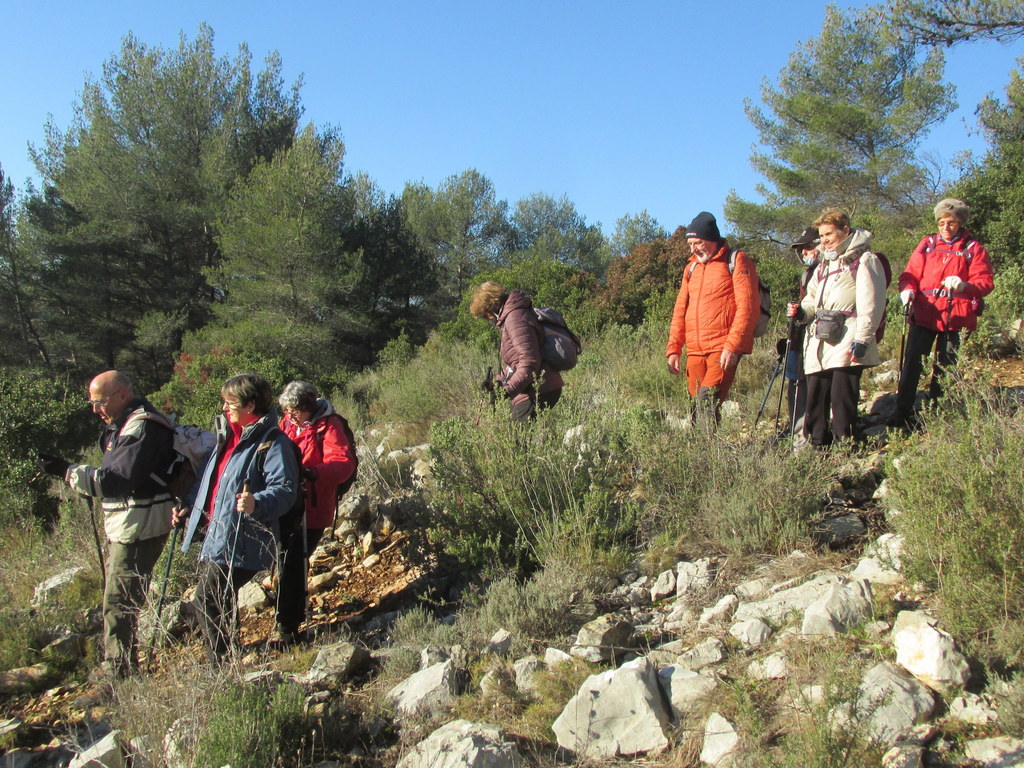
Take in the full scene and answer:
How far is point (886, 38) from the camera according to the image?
868 centimetres

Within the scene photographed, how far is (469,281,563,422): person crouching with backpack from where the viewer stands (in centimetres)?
452

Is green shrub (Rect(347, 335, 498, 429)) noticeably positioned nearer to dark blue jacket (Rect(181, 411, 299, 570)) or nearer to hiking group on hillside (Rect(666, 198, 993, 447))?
hiking group on hillside (Rect(666, 198, 993, 447))

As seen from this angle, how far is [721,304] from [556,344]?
3.40 ft

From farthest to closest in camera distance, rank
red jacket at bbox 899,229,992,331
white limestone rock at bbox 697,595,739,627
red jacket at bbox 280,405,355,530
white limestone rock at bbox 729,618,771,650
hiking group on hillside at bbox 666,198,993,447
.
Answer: red jacket at bbox 899,229,992,331
hiking group on hillside at bbox 666,198,993,447
red jacket at bbox 280,405,355,530
white limestone rock at bbox 697,595,739,627
white limestone rock at bbox 729,618,771,650

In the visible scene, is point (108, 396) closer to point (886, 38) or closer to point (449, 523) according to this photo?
point (449, 523)

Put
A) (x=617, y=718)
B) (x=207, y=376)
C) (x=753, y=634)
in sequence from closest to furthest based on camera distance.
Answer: (x=617, y=718) < (x=753, y=634) < (x=207, y=376)

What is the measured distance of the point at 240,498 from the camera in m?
3.21

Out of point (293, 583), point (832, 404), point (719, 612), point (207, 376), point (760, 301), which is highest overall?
point (207, 376)

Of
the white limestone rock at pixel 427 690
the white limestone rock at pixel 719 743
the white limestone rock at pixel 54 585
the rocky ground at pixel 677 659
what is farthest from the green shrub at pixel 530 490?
the white limestone rock at pixel 54 585

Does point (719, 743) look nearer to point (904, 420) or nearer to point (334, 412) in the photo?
point (334, 412)

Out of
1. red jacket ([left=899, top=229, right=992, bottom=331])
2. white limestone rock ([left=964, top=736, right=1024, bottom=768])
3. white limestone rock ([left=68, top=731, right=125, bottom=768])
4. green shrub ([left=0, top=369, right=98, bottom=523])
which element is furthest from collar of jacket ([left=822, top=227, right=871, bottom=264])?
green shrub ([left=0, top=369, right=98, bottom=523])

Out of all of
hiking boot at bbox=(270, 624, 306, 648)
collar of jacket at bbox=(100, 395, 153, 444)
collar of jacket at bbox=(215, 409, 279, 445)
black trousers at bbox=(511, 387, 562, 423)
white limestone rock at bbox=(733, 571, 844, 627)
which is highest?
collar of jacket at bbox=(100, 395, 153, 444)

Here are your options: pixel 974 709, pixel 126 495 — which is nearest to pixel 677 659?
pixel 974 709

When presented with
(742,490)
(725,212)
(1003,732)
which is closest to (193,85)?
(725,212)
